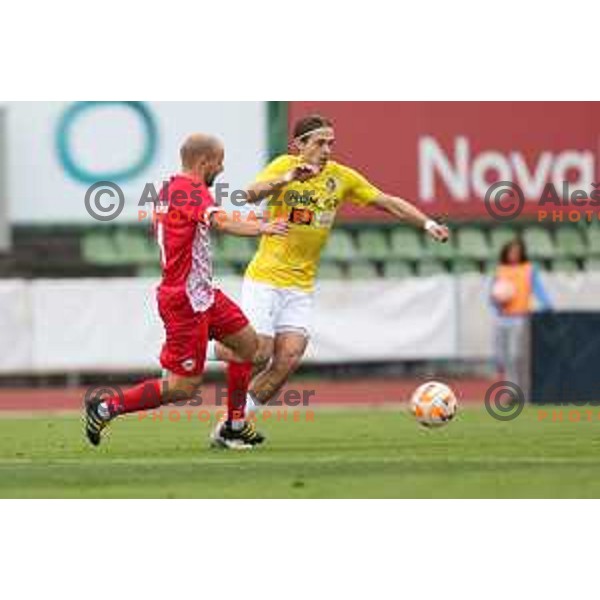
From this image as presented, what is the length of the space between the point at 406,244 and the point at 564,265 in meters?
2.47

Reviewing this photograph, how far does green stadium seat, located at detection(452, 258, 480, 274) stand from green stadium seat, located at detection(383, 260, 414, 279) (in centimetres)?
69

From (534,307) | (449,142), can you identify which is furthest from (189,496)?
(449,142)

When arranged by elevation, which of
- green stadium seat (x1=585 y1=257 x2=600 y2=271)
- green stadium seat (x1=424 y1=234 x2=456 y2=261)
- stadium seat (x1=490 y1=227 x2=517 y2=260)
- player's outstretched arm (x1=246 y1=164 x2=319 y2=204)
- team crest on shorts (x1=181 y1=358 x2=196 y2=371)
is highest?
player's outstretched arm (x1=246 y1=164 x2=319 y2=204)

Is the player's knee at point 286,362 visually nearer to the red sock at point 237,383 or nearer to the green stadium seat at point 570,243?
the red sock at point 237,383

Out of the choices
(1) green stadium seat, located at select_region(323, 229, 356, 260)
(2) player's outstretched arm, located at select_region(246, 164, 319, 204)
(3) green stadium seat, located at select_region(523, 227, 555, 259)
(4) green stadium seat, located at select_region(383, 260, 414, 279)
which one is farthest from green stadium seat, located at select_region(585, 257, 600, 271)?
(2) player's outstretched arm, located at select_region(246, 164, 319, 204)

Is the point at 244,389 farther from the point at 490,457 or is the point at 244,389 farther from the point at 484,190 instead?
the point at 484,190

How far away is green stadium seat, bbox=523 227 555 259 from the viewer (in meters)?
27.7

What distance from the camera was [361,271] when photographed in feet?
88.8

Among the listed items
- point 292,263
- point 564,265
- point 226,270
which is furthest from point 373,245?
point 292,263

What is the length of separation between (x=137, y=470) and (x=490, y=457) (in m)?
2.42

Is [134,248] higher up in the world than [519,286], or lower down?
higher up

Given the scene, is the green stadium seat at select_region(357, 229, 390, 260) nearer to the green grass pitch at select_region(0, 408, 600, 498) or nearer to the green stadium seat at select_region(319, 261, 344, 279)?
the green stadium seat at select_region(319, 261, 344, 279)

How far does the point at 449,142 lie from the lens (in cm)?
2667

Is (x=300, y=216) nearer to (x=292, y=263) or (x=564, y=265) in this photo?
(x=292, y=263)
